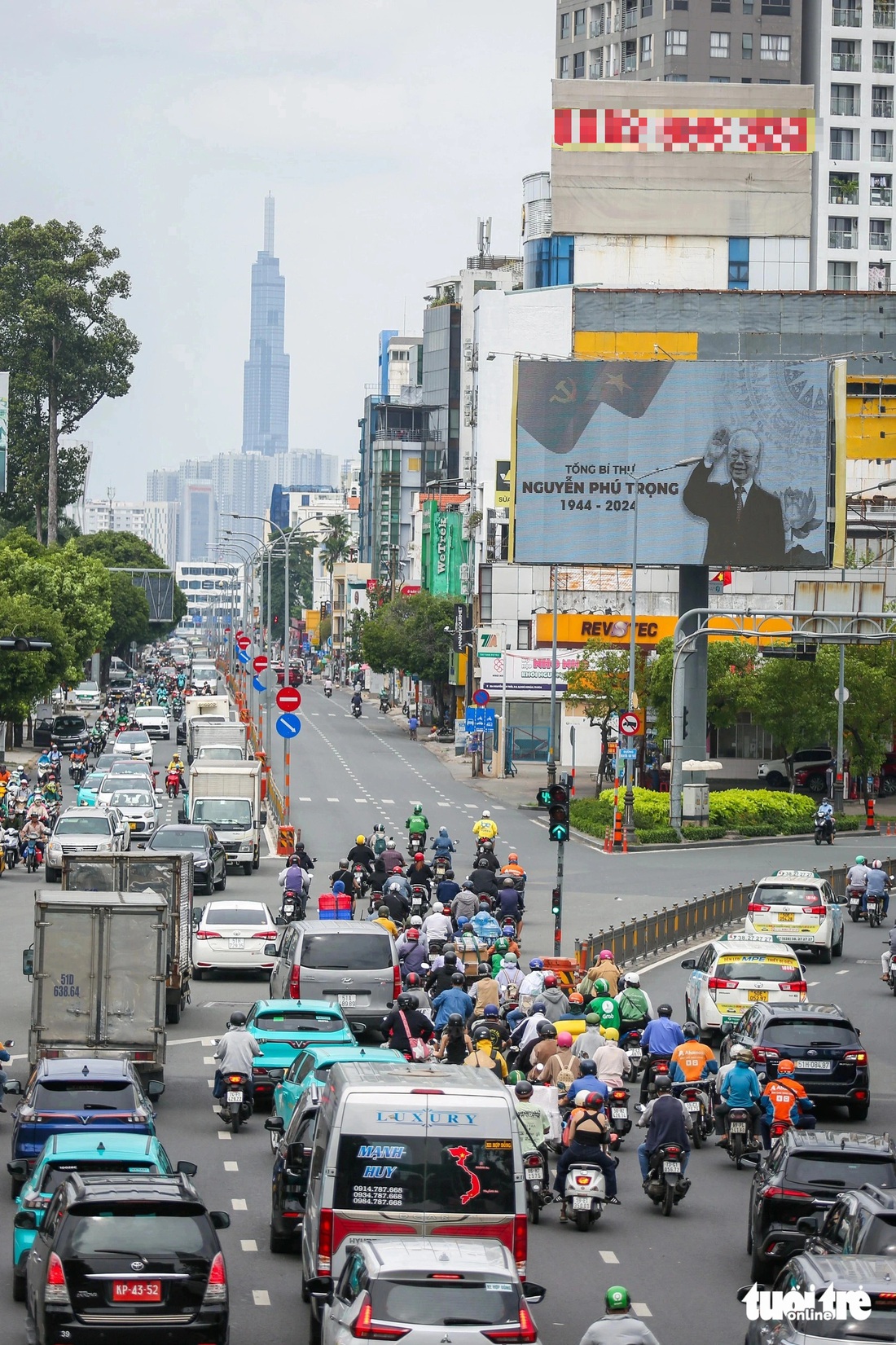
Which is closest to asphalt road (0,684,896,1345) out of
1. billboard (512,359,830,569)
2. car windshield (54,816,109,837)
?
car windshield (54,816,109,837)

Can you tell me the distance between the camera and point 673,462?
5800 centimetres

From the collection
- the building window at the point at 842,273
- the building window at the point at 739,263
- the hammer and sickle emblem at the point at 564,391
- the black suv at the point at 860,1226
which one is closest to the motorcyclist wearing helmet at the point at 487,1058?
the black suv at the point at 860,1226

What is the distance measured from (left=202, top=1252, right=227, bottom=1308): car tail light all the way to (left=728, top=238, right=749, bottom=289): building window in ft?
323

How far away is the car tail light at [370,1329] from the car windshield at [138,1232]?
75.5 inches

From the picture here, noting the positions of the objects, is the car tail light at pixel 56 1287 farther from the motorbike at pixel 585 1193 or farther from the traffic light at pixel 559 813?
the traffic light at pixel 559 813

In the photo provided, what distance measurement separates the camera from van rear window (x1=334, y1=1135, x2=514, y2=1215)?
12.8 m

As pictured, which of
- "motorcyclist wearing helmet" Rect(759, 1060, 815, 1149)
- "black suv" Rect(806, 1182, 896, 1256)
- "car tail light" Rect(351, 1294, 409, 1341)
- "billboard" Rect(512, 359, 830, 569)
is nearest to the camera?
"car tail light" Rect(351, 1294, 409, 1341)

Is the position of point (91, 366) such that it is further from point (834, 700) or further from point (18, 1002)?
point (18, 1002)

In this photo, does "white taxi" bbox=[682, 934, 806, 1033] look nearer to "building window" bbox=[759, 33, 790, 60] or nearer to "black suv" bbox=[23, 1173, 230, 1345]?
"black suv" bbox=[23, 1173, 230, 1345]

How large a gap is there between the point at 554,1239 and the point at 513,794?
177ft

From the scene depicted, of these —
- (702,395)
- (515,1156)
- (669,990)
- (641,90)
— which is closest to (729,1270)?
(515,1156)

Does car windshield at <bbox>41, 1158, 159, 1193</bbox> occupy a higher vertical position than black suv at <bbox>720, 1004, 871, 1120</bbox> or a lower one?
higher

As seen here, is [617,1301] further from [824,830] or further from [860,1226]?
[824,830]

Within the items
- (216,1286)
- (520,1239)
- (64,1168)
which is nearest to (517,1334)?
(520,1239)
